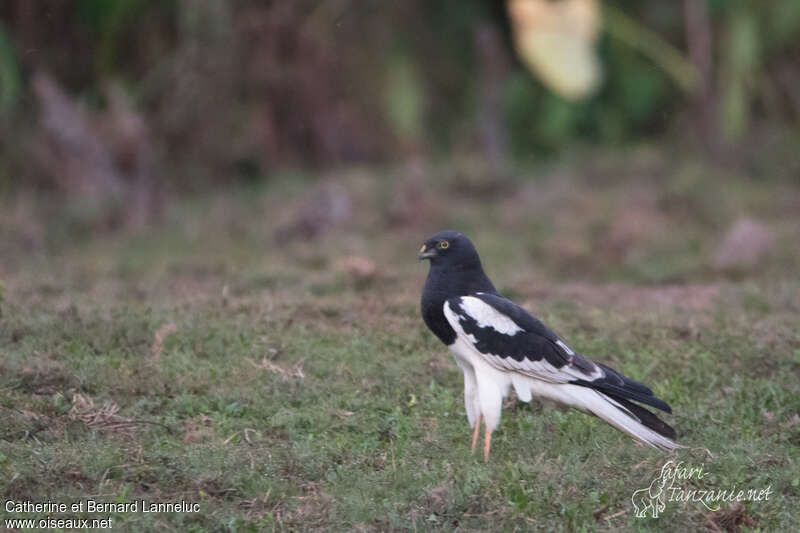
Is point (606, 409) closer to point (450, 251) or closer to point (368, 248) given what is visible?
point (450, 251)

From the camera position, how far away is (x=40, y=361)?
5.81 meters

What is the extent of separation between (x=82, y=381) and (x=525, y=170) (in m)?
8.48

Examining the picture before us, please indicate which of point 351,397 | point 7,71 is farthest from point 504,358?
point 7,71

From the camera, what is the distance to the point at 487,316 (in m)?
5.21

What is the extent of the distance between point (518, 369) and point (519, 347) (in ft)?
0.35

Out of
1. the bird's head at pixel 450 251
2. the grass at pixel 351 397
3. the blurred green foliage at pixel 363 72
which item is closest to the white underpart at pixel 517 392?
the grass at pixel 351 397

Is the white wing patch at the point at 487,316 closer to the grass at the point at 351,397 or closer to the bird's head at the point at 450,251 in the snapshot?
the bird's head at the point at 450,251

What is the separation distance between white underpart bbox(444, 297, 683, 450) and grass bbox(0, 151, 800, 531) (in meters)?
0.16

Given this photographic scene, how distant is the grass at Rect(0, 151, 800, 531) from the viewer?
4.65m

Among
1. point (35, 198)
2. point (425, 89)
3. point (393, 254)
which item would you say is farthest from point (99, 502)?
point (425, 89)

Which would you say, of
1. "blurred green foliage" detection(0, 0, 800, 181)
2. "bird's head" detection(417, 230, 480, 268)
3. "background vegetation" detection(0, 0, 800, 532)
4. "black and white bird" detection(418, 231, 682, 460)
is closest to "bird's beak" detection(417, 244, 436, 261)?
"bird's head" detection(417, 230, 480, 268)

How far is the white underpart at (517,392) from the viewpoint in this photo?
507cm

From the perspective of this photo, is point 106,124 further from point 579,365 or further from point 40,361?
point 579,365

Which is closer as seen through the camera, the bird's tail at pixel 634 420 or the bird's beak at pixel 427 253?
the bird's tail at pixel 634 420
